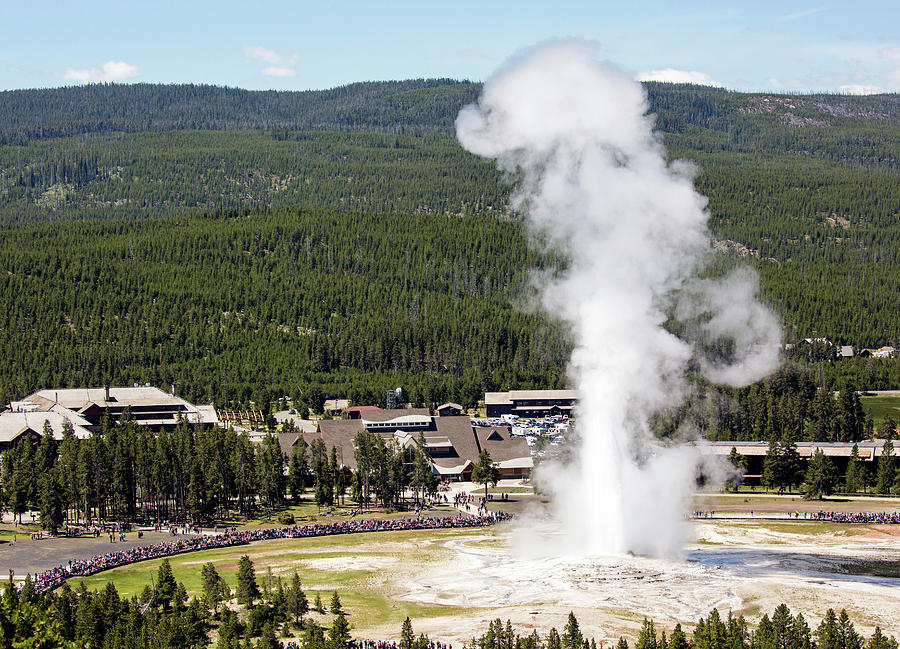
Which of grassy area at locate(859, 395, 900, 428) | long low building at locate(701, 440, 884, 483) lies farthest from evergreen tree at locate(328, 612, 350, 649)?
grassy area at locate(859, 395, 900, 428)

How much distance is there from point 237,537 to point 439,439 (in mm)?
51636

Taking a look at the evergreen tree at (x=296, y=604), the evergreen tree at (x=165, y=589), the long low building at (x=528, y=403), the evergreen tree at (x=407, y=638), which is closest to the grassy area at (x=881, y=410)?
the long low building at (x=528, y=403)

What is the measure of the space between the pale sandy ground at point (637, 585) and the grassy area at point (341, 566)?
76cm

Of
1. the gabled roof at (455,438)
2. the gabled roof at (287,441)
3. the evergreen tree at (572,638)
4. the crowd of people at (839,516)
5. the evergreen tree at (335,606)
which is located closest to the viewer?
the evergreen tree at (572,638)

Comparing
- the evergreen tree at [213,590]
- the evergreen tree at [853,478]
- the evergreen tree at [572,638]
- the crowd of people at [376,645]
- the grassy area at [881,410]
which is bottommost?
the crowd of people at [376,645]

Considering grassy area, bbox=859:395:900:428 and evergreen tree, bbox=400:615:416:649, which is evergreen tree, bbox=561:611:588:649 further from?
grassy area, bbox=859:395:900:428

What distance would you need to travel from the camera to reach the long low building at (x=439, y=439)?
143375 millimetres

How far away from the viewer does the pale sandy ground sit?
70812 mm

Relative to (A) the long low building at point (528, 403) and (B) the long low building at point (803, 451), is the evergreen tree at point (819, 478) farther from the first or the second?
(A) the long low building at point (528, 403)

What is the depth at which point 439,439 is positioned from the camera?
496ft

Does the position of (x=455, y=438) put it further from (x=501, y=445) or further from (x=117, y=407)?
(x=117, y=407)

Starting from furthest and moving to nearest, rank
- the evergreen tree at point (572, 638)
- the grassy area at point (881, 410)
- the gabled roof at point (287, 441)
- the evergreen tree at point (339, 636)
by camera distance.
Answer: the grassy area at point (881, 410)
the gabled roof at point (287, 441)
the evergreen tree at point (339, 636)
the evergreen tree at point (572, 638)

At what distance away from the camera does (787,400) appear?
162875 millimetres

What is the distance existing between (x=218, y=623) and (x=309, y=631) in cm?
1116
